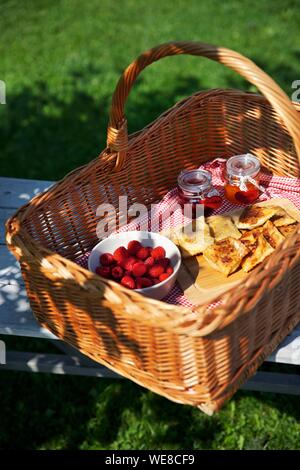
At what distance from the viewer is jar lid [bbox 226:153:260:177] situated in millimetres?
2512

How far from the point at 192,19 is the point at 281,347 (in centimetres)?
390

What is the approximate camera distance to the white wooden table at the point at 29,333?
2143 millimetres

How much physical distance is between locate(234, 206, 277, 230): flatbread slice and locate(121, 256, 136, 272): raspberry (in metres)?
0.44

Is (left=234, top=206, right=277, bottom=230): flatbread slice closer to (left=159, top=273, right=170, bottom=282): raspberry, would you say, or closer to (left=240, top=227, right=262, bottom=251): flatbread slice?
(left=240, top=227, right=262, bottom=251): flatbread slice

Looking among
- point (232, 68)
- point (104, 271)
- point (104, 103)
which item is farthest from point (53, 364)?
point (104, 103)

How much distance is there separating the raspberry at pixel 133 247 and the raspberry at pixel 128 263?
4cm

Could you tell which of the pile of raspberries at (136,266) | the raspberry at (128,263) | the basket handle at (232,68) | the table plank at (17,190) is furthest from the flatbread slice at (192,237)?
the table plank at (17,190)

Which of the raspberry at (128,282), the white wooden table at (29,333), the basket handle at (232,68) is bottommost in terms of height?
the white wooden table at (29,333)

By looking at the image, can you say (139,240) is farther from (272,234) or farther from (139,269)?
(272,234)

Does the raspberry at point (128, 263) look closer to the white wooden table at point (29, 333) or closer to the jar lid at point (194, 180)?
the white wooden table at point (29, 333)

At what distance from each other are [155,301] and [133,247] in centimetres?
54

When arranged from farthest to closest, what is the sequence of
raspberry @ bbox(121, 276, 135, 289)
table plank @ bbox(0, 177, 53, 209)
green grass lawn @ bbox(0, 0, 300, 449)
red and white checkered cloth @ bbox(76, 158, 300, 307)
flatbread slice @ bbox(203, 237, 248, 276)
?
green grass lawn @ bbox(0, 0, 300, 449) → table plank @ bbox(0, 177, 53, 209) → red and white checkered cloth @ bbox(76, 158, 300, 307) → flatbread slice @ bbox(203, 237, 248, 276) → raspberry @ bbox(121, 276, 135, 289)

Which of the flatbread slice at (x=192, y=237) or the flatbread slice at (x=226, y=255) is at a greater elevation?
the flatbread slice at (x=226, y=255)

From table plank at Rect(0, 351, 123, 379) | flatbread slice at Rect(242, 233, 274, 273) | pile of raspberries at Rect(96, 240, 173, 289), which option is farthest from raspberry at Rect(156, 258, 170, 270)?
table plank at Rect(0, 351, 123, 379)
